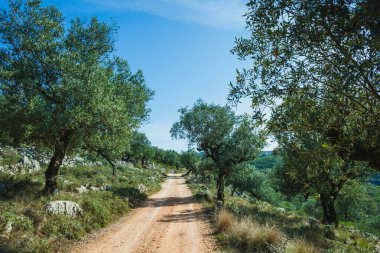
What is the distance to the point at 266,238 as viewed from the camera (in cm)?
1384

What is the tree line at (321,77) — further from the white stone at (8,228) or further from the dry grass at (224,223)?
the white stone at (8,228)

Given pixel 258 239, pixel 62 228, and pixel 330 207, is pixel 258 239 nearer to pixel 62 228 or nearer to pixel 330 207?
pixel 62 228

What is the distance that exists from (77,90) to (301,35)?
585 inches

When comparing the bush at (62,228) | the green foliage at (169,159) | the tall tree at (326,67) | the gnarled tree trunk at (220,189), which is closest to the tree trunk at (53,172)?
the bush at (62,228)

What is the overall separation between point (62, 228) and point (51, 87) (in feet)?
29.8

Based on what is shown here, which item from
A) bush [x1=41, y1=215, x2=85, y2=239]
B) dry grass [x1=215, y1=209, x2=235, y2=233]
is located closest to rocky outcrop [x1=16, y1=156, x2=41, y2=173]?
bush [x1=41, y1=215, x2=85, y2=239]

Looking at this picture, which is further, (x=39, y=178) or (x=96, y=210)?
(x=39, y=178)

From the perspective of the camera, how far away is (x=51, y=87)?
19297 millimetres

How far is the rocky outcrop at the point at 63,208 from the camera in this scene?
16.7 m

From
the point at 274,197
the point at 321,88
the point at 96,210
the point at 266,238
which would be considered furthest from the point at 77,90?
the point at 274,197

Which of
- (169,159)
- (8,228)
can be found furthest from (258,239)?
(169,159)

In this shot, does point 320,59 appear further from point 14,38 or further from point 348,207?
point 348,207

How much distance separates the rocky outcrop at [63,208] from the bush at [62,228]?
1.97 ft

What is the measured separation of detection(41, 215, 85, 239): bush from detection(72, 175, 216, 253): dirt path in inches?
39.6
